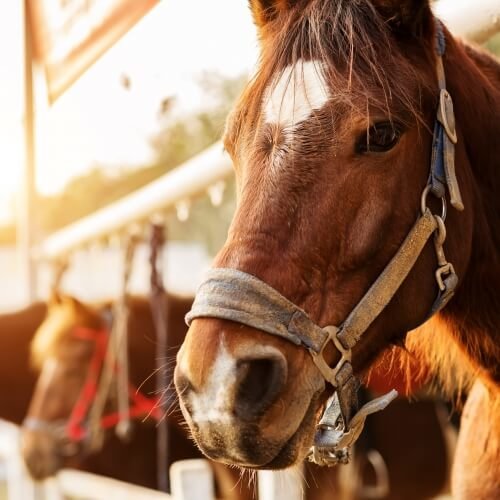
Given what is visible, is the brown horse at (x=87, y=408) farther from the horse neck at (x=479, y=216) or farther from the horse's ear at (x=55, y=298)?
the horse neck at (x=479, y=216)

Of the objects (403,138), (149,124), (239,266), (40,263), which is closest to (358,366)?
(239,266)

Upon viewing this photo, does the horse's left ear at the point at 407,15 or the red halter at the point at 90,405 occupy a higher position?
the horse's left ear at the point at 407,15

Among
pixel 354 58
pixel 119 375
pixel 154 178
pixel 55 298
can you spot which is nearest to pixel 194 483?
pixel 354 58

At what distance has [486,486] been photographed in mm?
2115

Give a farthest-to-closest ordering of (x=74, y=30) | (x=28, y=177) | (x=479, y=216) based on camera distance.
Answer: (x=28, y=177) → (x=74, y=30) → (x=479, y=216)

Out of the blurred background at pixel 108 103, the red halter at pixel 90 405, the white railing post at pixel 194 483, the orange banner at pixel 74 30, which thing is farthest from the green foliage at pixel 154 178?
the white railing post at pixel 194 483

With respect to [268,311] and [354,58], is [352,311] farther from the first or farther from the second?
[354,58]

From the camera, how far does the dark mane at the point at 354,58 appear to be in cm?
171

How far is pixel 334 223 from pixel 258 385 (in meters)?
0.38

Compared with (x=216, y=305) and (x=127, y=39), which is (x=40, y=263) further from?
(x=216, y=305)

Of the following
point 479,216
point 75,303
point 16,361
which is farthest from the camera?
point 16,361

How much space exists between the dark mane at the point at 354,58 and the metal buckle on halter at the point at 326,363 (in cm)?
47

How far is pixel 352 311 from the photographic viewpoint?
165 cm

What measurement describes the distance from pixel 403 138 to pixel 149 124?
10.8 feet
